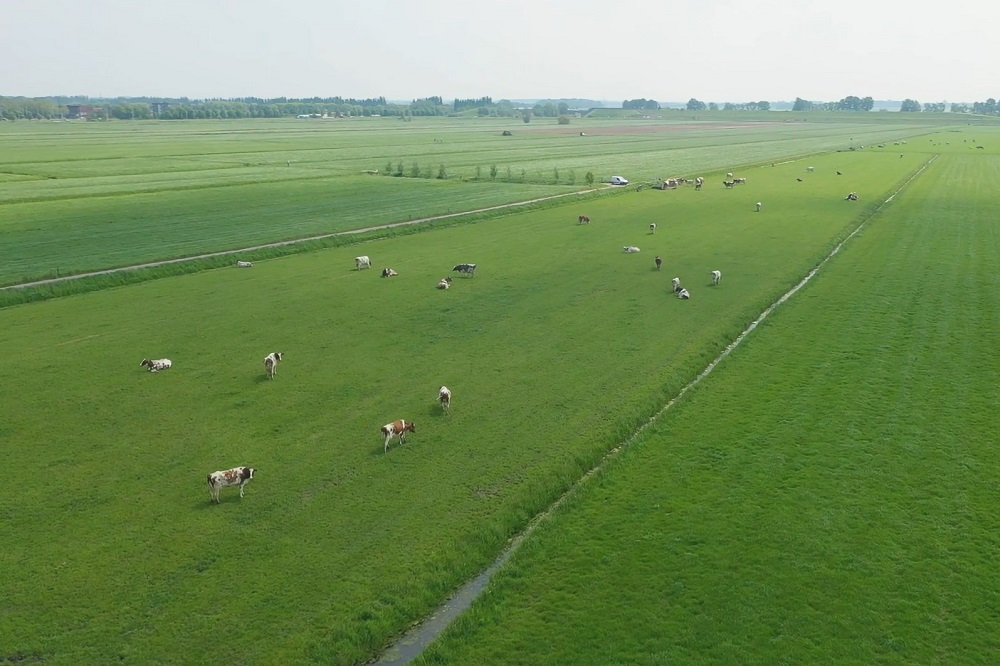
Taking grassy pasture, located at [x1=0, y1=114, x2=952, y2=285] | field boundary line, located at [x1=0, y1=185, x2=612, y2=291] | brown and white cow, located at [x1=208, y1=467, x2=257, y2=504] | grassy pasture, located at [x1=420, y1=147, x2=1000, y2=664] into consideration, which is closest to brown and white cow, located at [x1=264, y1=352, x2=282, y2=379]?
brown and white cow, located at [x1=208, y1=467, x2=257, y2=504]

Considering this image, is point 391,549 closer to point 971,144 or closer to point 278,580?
point 278,580

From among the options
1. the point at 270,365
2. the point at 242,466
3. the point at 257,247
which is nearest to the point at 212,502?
the point at 242,466

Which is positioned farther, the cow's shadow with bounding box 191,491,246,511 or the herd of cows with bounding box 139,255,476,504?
the herd of cows with bounding box 139,255,476,504

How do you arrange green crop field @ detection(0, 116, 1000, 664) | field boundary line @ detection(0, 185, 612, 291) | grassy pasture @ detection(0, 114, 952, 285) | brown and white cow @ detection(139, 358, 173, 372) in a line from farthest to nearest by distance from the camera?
grassy pasture @ detection(0, 114, 952, 285) < field boundary line @ detection(0, 185, 612, 291) < brown and white cow @ detection(139, 358, 173, 372) < green crop field @ detection(0, 116, 1000, 664)

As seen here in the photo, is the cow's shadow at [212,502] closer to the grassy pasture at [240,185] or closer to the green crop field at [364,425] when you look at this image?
the green crop field at [364,425]

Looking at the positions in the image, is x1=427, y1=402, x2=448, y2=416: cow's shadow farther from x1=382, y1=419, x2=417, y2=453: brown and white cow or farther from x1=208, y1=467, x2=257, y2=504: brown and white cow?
x1=208, y1=467, x2=257, y2=504: brown and white cow

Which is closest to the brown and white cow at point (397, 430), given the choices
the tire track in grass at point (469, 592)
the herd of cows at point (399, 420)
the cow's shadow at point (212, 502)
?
the herd of cows at point (399, 420)
